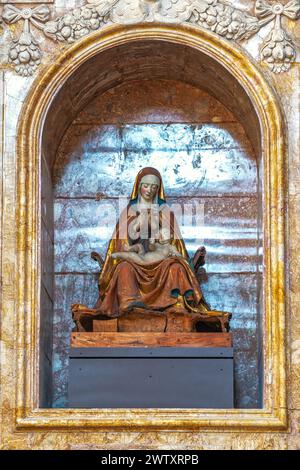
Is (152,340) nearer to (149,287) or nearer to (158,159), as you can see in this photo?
(149,287)

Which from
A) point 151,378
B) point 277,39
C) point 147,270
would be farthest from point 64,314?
point 277,39

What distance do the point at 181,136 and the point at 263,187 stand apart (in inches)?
57.0

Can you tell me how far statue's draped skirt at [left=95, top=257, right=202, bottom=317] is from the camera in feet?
52.4

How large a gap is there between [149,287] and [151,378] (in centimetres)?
85

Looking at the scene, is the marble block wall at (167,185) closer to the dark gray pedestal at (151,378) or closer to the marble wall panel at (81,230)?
the marble wall panel at (81,230)

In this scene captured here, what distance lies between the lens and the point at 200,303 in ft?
52.9

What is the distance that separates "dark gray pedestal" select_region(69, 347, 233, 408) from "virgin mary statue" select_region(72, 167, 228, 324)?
1.37 feet

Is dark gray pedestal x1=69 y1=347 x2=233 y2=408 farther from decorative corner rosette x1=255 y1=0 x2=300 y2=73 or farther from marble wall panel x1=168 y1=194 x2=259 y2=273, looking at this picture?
decorative corner rosette x1=255 y1=0 x2=300 y2=73

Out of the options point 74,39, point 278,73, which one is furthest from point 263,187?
point 74,39

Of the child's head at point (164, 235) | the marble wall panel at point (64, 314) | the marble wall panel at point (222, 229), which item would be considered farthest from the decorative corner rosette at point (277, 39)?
the marble wall panel at point (64, 314)

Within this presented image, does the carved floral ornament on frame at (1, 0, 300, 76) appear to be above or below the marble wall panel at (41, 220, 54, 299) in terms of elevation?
above

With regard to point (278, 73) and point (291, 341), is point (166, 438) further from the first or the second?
point (278, 73)

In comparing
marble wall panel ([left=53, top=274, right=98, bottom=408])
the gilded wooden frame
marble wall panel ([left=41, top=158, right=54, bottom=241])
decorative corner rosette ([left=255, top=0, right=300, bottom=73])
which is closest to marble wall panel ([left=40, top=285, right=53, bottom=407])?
marble wall panel ([left=53, top=274, right=98, bottom=408])
